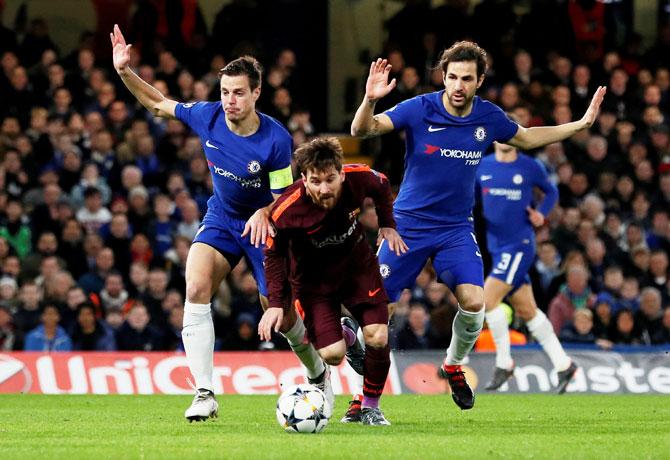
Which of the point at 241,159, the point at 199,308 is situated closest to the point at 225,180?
the point at 241,159

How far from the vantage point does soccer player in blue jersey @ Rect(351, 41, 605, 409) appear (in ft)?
35.0

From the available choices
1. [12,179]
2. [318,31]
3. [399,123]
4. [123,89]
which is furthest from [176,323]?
[318,31]

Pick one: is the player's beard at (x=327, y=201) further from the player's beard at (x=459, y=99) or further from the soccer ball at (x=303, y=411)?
the player's beard at (x=459, y=99)

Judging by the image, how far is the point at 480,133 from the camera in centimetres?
1077

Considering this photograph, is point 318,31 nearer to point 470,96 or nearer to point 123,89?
point 123,89

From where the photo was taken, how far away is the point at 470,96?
10.7 metres

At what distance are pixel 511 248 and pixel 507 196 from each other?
1.92 feet

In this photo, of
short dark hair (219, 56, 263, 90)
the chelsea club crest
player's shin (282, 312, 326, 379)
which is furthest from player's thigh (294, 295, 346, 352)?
short dark hair (219, 56, 263, 90)

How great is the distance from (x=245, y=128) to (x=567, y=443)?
3.12m

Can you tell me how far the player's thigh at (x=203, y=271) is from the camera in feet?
32.3

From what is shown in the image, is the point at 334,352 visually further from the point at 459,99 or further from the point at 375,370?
the point at 459,99

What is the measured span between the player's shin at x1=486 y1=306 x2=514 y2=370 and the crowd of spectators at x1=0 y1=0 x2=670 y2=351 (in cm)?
187

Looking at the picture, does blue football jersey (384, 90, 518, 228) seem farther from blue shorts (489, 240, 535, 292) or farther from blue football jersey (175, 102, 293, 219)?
blue shorts (489, 240, 535, 292)

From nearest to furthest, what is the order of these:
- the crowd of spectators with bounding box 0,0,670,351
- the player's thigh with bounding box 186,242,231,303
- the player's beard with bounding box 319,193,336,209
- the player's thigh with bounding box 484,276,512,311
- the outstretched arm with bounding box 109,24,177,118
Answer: the player's beard with bounding box 319,193,336,209, the player's thigh with bounding box 186,242,231,303, the outstretched arm with bounding box 109,24,177,118, the player's thigh with bounding box 484,276,512,311, the crowd of spectators with bounding box 0,0,670,351
